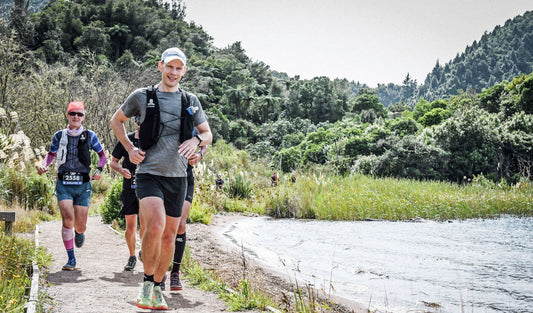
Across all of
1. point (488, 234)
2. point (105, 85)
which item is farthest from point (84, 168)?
point (105, 85)

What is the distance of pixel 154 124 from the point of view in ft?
11.4

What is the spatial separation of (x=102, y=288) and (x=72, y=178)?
1.40 meters

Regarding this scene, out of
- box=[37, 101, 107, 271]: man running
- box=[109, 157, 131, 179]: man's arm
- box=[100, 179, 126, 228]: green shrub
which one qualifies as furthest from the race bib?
box=[100, 179, 126, 228]: green shrub

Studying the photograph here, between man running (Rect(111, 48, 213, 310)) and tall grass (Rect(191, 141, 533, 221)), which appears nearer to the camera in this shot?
man running (Rect(111, 48, 213, 310))

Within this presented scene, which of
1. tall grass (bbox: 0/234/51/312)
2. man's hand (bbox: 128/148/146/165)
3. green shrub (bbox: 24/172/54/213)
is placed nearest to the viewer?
man's hand (bbox: 128/148/146/165)

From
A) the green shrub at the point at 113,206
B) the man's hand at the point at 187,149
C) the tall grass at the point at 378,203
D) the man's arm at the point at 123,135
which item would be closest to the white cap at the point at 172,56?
the man's arm at the point at 123,135

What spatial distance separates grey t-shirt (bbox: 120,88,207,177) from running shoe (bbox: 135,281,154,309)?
0.84 meters

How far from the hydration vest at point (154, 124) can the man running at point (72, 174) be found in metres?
2.22

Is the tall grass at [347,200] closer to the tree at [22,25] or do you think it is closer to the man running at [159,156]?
the man running at [159,156]

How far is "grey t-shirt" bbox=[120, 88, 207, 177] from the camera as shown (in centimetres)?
351

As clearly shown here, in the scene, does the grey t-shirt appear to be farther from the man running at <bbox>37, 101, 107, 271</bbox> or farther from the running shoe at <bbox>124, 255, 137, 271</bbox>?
the running shoe at <bbox>124, 255, 137, 271</bbox>

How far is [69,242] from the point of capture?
539 cm

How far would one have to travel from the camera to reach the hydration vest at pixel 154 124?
3475 mm

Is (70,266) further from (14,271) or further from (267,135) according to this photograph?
(267,135)
